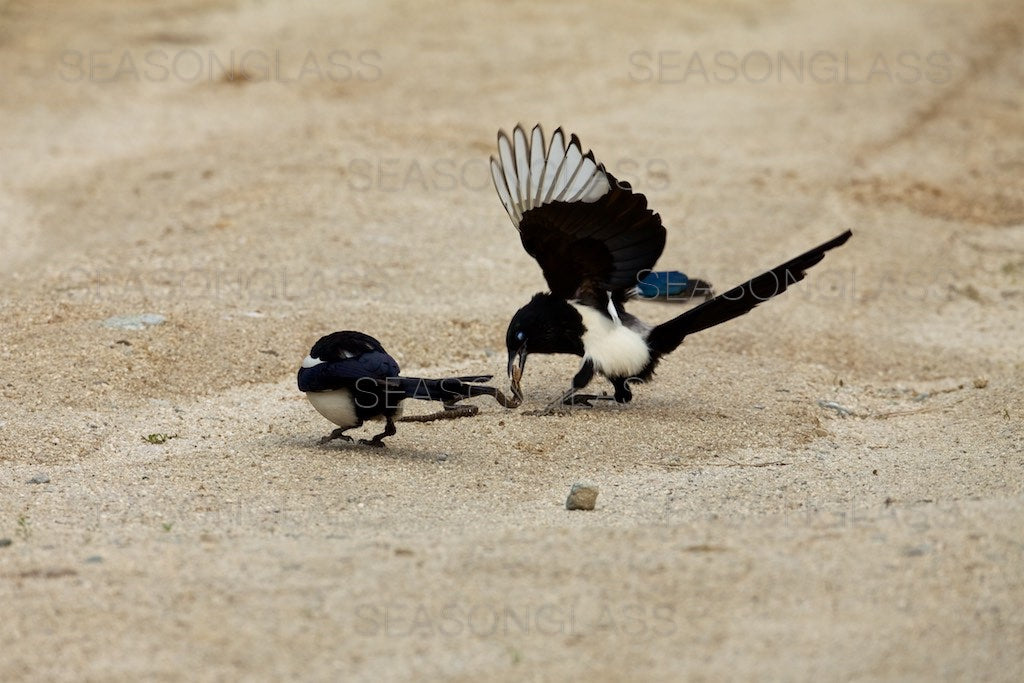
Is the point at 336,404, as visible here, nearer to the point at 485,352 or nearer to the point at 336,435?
the point at 336,435

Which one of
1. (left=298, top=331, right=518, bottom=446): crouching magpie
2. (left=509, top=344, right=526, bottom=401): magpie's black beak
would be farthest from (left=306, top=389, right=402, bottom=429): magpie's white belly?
(left=509, top=344, right=526, bottom=401): magpie's black beak

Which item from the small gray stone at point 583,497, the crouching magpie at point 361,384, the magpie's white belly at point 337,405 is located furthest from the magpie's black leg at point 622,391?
the small gray stone at point 583,497

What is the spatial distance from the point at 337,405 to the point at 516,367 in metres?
0.90

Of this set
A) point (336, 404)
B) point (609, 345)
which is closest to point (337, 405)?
point (336, 404)

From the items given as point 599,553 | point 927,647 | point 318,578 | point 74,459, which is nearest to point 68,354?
point 74,459

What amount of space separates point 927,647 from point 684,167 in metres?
7.44

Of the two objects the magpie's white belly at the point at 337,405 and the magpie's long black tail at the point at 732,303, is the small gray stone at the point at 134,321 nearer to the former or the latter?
the magpie's white belly at the point at 337,405

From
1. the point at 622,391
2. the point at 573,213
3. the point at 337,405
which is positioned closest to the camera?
the point at 337,405

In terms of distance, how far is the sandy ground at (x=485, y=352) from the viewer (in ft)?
10.2

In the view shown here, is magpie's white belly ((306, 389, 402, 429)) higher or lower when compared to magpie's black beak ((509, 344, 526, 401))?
lower

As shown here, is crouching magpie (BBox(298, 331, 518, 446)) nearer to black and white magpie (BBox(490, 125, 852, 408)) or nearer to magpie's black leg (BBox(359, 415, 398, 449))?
magpie's black leg (BBox(359, 415, 398, 449))

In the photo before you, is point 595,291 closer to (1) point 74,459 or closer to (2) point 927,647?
(1) point 74,459

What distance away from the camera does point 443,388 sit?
4.74 meters

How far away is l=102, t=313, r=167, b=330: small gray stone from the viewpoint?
6.18 metres
